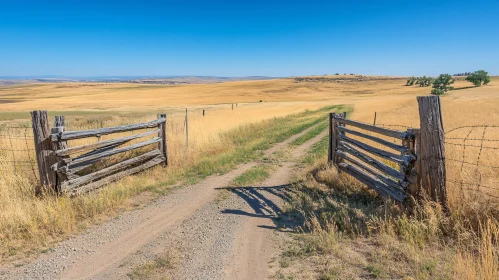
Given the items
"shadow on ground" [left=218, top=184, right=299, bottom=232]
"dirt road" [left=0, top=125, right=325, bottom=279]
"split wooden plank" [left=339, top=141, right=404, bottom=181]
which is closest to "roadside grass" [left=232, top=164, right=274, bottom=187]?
"shadow on ground" [left=218, top=184, right=299, bottom=232]

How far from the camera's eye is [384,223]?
4812 millimetres

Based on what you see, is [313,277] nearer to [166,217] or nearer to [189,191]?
[166,217]

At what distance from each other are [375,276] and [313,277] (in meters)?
0.73

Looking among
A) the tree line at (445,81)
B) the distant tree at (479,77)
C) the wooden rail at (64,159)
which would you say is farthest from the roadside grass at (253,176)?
the distant tree at (479,77)

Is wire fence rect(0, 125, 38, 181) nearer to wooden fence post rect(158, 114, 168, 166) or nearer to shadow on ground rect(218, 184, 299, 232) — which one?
wooden fence post rect(158, 114, 168, 166)

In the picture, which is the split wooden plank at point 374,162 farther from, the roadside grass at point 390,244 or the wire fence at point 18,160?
the wire fence at point 18,160

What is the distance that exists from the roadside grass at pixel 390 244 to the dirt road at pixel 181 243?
0.54 meters

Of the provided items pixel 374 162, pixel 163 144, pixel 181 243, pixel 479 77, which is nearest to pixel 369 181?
pixel 374 162

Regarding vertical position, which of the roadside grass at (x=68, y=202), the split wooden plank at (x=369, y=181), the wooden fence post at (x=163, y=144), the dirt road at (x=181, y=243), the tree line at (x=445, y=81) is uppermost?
the tree line at (x=445, y=81)

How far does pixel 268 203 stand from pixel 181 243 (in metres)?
2.25

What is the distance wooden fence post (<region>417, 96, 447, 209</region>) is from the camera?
197 inches

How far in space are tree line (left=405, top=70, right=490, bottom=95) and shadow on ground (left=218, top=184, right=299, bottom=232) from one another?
6037cm

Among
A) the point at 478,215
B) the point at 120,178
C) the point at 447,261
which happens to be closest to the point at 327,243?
the point at 447,261

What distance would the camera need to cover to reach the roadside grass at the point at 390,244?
377cm
